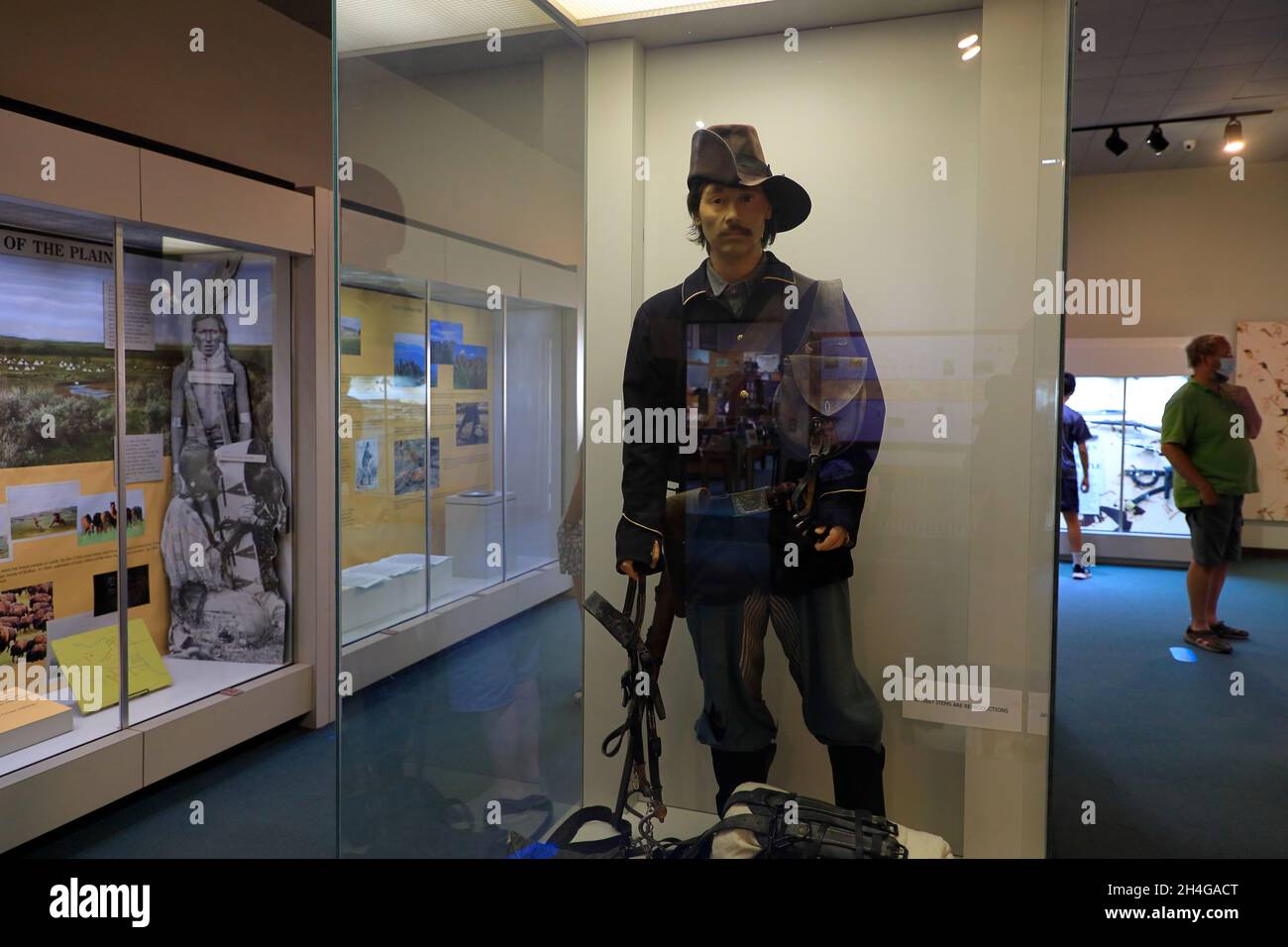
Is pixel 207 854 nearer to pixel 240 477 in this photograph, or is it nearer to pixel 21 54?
pixel 240 477

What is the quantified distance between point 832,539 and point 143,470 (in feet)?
9.56

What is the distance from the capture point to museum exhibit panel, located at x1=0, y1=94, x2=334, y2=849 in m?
2.81

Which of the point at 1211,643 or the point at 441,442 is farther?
the point at 1211,643

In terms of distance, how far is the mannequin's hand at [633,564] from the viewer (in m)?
Answer: 1.86

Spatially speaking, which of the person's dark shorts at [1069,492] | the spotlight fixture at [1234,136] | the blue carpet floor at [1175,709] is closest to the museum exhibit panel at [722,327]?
the person's dark shorts at [1069,492]

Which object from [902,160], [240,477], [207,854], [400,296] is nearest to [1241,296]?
[902,160]

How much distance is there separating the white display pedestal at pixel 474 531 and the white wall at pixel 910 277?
40cm

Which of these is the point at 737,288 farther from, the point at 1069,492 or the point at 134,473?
the point at 134,473

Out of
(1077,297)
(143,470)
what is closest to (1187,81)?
(1077,297)

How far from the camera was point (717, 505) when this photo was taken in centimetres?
180

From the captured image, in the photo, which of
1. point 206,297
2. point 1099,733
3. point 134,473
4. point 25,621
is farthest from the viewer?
point 206,297

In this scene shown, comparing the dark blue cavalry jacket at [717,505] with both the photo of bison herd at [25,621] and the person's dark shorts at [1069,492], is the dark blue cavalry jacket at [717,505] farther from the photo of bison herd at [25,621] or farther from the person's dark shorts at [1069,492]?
the photo of bison herd at [25,621]

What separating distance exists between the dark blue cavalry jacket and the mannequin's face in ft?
0.20

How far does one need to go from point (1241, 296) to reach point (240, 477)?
3.52m
